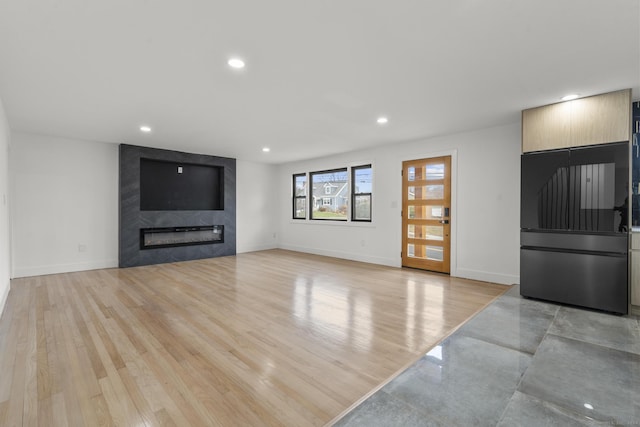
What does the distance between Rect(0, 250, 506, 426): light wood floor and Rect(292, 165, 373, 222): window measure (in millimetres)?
2318

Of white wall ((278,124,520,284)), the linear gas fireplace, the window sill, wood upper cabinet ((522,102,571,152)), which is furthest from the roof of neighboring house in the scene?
wood upper cabinet ((522,102,571,152))

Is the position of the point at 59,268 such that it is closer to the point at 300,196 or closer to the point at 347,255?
the point at 300,196

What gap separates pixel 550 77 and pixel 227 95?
3.43 metres

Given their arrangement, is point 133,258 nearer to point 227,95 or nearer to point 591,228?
point 227,95

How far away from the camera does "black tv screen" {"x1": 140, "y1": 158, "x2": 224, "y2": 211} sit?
6387mm

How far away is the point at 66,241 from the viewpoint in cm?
551

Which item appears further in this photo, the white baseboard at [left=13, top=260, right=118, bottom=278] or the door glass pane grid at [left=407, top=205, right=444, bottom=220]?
the door glass pane grid at [left=407, top=205, right=444, bottom=220]

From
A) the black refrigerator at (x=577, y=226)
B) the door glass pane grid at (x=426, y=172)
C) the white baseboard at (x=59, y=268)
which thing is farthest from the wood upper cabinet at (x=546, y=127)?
the white baseboard at (x=59, y=268)

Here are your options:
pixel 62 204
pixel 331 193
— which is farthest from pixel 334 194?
pixel 62 204

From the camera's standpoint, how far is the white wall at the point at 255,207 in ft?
26.1

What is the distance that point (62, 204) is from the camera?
18.0 ft

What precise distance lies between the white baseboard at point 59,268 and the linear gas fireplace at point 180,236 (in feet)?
2.33

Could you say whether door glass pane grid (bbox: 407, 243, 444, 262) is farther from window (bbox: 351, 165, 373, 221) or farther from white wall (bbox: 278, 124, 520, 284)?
window (bbox: 351, 165, 373, 221)

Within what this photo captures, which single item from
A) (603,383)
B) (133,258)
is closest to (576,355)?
(603,383)
